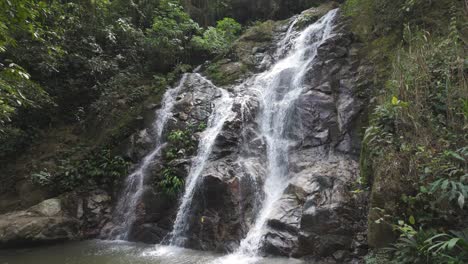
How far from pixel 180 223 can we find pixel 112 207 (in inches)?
97.7

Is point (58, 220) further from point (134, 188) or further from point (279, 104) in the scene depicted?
point (279, 104)

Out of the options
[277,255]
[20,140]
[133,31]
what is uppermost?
[133,31]

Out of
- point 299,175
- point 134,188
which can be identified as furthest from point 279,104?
point 134,188

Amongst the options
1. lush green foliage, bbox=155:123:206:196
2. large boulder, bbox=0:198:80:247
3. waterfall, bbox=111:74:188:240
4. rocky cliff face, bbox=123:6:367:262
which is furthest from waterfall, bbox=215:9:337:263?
large boulder, bbox=0:198:80:247

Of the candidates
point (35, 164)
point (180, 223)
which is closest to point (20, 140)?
point (35, 164)

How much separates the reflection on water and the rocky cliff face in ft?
1.26

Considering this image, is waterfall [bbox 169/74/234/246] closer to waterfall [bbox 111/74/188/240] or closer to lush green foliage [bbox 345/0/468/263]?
waterfall [bbox 111/74/188/240]

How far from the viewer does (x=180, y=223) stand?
7535 millimetres

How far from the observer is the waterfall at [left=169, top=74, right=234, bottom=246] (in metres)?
7.45

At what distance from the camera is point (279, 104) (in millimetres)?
9055

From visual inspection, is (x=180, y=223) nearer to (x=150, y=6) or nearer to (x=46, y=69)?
(x=46, y=69)

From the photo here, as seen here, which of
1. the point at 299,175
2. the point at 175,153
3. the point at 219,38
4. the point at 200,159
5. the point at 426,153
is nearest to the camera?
the point at 426,153

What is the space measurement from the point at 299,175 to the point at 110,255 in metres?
4.43

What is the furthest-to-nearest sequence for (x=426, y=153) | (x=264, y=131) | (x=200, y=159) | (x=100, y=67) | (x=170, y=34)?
(x=170, y=34) → (x=100, y=67) → (x=264, y=131) → (x=200, y=159) → (x=426, y=153)
